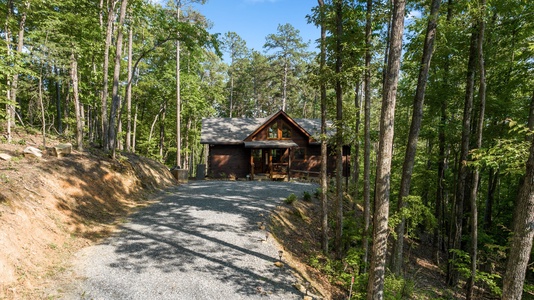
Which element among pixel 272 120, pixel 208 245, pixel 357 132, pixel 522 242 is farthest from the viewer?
pixel 272 120

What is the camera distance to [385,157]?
228 inches

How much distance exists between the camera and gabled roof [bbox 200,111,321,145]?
22.2 meters

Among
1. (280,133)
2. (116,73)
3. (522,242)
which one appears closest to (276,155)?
(280,133)

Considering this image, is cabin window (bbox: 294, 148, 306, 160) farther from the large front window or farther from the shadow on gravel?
the shadow on gravel

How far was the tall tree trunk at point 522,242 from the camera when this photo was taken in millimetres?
4586

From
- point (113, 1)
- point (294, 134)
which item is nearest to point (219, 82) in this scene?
point (294, 134)

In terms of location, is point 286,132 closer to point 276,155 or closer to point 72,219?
point 276,155

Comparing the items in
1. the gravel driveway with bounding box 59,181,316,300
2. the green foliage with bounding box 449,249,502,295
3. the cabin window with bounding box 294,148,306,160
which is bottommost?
the green foliage with bounding box 449,249,502,295

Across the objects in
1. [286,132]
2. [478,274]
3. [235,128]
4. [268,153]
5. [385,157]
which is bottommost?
[478,274]

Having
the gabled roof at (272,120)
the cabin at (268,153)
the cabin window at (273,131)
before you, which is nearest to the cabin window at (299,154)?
the cabin at (268,153)

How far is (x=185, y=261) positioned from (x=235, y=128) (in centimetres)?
1818

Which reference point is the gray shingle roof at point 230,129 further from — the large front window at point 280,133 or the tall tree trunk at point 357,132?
the tall tree trunk at point 357,132

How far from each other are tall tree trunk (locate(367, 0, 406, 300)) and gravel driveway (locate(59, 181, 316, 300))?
196 cm

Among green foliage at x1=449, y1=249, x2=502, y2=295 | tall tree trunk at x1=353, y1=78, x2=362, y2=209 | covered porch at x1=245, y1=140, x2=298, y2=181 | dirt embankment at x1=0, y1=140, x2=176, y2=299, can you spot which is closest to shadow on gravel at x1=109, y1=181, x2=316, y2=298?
dirt embankment at x1=0, y1=140, x2=176, y2=299
